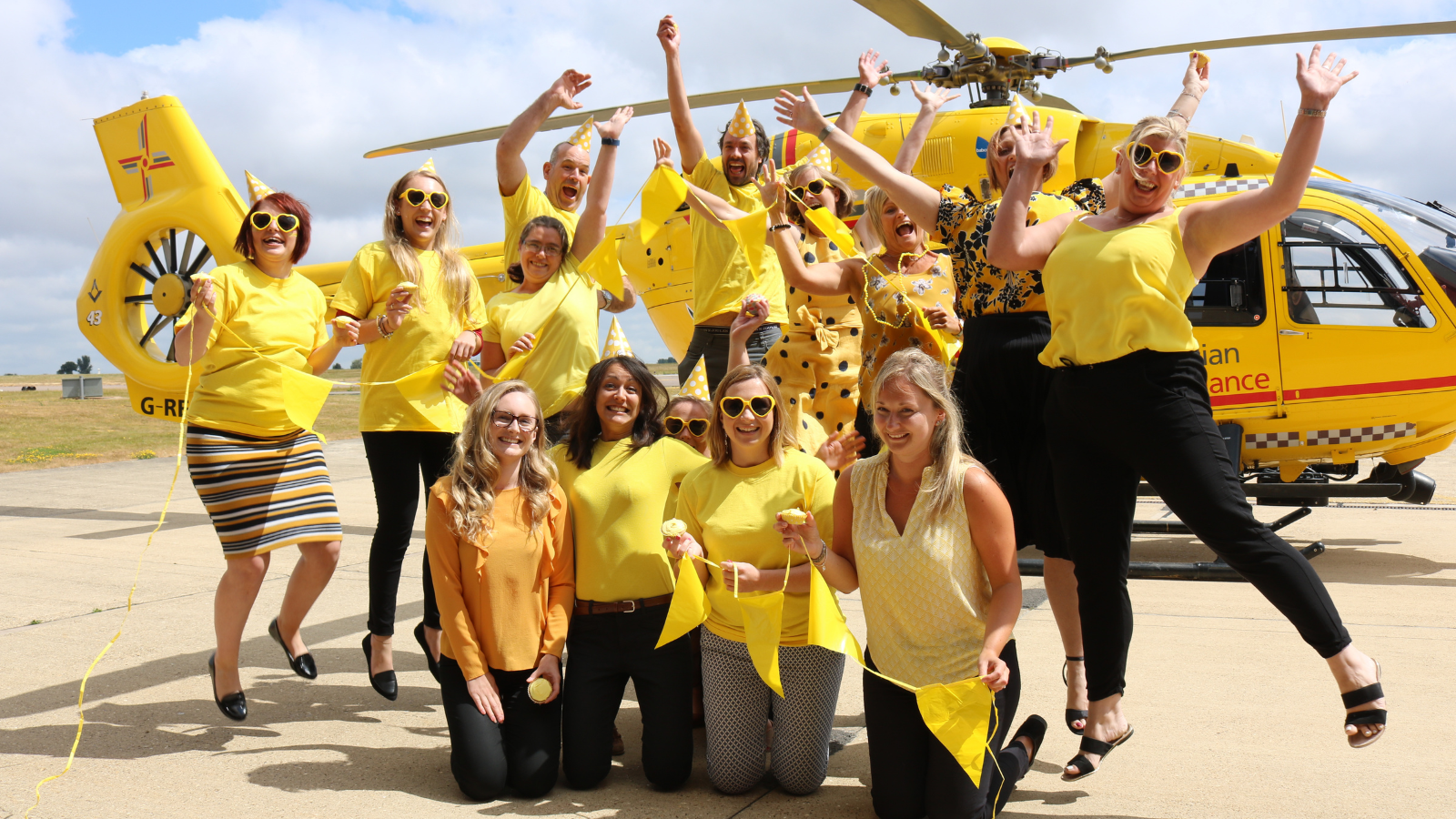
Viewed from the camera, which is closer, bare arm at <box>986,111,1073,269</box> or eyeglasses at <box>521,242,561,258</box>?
bare arm at <box>986,111,1073,269</box>

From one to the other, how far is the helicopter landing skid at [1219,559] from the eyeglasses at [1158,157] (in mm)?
3298

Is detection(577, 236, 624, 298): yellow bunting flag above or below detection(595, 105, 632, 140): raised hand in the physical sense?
below

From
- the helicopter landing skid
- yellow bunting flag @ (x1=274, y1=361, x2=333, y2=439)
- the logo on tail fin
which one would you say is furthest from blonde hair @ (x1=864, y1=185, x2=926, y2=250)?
the logo on tail fin

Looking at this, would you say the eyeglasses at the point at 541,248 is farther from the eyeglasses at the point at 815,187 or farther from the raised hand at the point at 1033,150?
the raised hand at the point at 1033,150

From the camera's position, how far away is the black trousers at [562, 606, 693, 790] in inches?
126

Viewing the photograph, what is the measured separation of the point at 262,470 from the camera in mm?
3885

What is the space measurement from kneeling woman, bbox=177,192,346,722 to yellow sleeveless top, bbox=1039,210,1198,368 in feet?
8.32

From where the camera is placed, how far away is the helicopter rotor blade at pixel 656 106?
7574 millimetres

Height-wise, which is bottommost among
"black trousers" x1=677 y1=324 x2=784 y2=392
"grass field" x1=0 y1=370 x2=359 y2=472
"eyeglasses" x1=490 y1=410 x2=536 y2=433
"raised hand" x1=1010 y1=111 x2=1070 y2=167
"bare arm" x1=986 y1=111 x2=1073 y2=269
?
"grass field" x1=0 y1=370 x2=359 y2=472

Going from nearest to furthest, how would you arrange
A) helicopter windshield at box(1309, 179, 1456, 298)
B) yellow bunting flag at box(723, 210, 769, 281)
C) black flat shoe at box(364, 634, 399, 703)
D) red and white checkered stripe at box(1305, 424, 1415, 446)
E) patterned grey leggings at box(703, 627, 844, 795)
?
patterned grey leggings at box(703, 627, 844, 795) < yellow bunting flag at box(723, 210, 769, 281) < black flat shoe at box(364, 634, 399, 703) < helicopter windshield at box(1309, 179, 1456, 298) < red and white checkered stripe at box(1305, 424, 1415, 446)

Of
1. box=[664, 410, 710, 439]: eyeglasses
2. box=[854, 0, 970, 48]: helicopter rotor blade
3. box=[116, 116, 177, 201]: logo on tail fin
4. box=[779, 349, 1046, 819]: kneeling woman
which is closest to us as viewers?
box=[779, 349, 1046, 819]: kneeling woman

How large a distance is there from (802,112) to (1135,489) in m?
1.54

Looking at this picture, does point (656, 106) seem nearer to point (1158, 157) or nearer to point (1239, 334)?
point (1239, 334)

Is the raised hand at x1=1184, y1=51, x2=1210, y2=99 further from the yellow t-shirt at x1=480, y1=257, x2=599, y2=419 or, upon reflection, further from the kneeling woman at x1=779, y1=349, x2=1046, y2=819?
the yellow t-shirt at x1=480, y1=257, x2=599, y2=419
